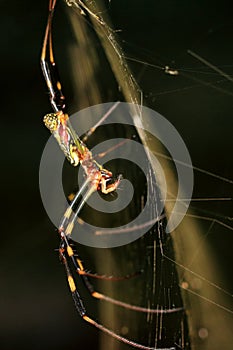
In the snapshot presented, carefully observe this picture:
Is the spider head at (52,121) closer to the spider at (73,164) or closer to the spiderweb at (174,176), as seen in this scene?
the spider at (73,164)

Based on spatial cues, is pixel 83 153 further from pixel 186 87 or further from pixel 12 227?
pixel 12 227

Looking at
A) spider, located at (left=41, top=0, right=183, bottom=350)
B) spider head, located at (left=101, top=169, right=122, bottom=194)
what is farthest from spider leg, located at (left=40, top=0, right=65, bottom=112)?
spider head, located at (left=101, top=169, right=122, bottom=194)

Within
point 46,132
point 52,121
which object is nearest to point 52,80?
point 52,121

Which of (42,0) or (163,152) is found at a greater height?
(42,0)

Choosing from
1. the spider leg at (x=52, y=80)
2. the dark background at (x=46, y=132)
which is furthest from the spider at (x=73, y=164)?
the dark background at (x=46, y=132)

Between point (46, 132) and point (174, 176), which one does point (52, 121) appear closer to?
point (174, 176)

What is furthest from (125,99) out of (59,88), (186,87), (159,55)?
(159,55)
